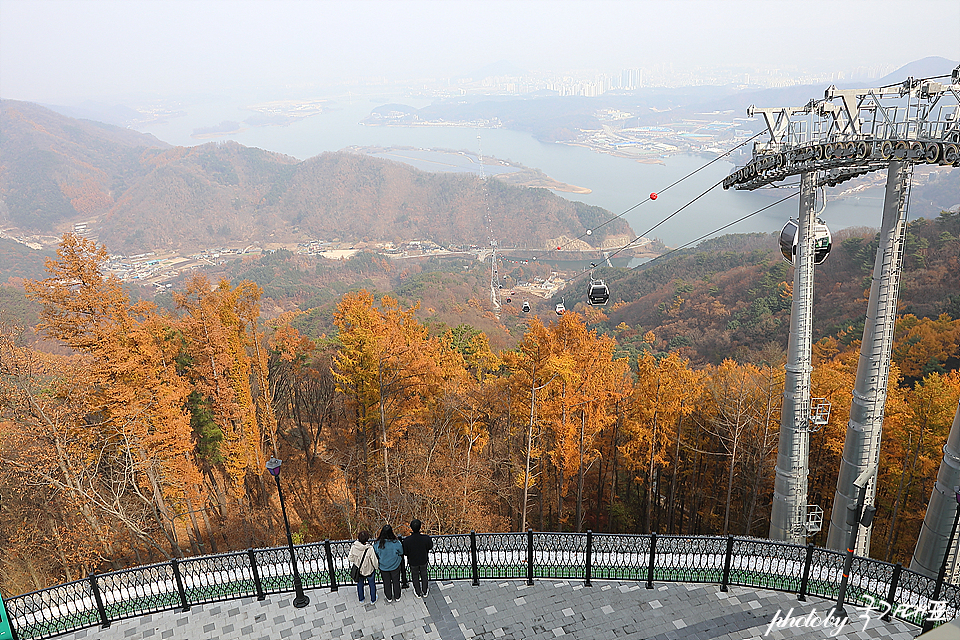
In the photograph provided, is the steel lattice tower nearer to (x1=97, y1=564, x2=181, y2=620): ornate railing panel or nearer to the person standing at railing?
the person standing at railing

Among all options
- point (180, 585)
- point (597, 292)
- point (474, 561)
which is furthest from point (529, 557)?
point (597, 292)

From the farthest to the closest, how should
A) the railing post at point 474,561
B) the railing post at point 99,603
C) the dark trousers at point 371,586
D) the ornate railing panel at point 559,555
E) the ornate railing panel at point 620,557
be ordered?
the ornate railing panel at point 559,555 → the ornate railing panel at point 620,557 → the railing post at point 474,561 → the dark trousers at point 371,586 → the railing post at point 99,603

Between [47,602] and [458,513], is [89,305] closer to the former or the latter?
[47,602]

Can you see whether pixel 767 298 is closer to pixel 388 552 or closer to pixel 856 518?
pixel 856 518

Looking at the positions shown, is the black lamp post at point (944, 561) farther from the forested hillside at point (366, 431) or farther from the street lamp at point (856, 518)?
the forested hillside at point (366, 431)

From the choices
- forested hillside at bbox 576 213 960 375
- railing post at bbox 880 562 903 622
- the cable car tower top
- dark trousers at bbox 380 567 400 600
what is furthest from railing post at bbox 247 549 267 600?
forested hillside at bbox 576 213 960 375

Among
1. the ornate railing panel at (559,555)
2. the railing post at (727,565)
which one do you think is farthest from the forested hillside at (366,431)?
the railing post at (727,565)

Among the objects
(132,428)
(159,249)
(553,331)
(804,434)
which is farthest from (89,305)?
(159,249)
